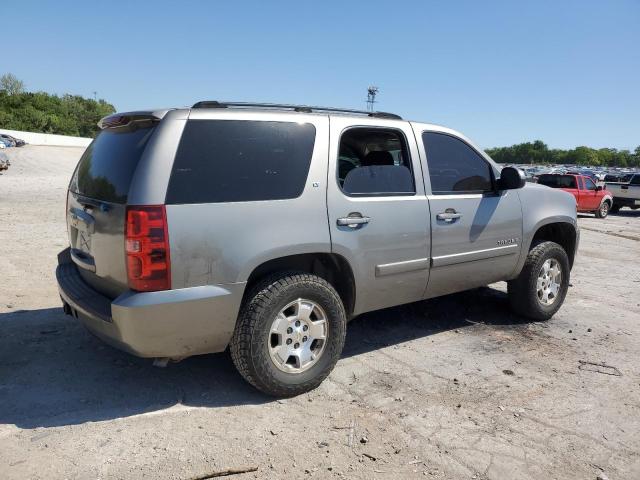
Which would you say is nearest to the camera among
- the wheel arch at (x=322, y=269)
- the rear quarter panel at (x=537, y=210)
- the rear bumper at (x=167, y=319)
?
the rear bumper at (x=167, y=319)

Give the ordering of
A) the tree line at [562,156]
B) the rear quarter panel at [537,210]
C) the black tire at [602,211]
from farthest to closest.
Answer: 1. the tree line at [562,156]
2. the black tire at [602,211]
3. the rear quarter panel at [537,210]

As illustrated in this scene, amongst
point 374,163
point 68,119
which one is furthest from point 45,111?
point 374,163

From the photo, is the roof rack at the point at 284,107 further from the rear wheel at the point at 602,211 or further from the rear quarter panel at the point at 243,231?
the rear wheel at the point at 602,211

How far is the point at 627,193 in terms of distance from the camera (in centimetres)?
2234

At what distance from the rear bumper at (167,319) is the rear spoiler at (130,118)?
3.48 ft

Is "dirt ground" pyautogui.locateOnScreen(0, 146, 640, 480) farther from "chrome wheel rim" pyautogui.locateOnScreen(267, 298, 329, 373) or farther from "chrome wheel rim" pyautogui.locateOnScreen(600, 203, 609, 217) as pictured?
"chrome wheel rim" pyautogui.locateOnScreen(600, 203, 609, 217)

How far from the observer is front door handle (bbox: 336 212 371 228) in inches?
142

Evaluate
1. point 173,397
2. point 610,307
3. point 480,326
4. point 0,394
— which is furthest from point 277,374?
point 610,307

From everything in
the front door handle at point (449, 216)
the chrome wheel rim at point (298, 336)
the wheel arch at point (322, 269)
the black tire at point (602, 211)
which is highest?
the front door handle at point (449, 216)

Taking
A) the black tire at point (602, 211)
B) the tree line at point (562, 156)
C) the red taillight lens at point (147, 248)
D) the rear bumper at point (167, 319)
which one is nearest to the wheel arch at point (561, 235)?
the rear bumper at point (167, 319)

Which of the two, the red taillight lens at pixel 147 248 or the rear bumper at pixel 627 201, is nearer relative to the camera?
the red taillight lens at pixel 147 248

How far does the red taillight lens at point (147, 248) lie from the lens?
290 cm

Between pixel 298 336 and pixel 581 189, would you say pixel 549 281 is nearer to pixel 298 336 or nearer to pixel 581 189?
pixel 298 336

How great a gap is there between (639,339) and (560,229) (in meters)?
1.33
